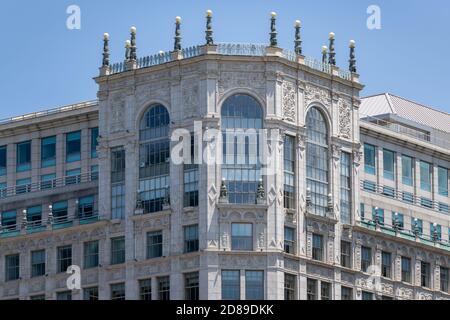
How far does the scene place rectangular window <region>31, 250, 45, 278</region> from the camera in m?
151

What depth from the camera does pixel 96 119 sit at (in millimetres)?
154125

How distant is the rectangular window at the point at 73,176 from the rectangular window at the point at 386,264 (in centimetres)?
2857

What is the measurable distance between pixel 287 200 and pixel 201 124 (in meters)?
9.62

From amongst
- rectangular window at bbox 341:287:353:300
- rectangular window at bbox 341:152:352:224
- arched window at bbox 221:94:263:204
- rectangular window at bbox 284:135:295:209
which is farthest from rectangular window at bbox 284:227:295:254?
rectangular window at bbox 341:152:352:224

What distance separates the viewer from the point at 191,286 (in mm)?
137750

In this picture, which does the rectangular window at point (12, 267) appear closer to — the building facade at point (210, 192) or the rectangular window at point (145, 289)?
the building facade at point (210, 192)

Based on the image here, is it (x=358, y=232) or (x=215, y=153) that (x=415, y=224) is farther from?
(x=215, y=153)

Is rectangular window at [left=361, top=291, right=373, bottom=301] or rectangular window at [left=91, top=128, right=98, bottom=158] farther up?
rectangular window at [left=91, top=128, right=98, bottom=158]

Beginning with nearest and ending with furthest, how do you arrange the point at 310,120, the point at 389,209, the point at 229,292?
the point at 229,292, the point at 310,120, the point at 389,209

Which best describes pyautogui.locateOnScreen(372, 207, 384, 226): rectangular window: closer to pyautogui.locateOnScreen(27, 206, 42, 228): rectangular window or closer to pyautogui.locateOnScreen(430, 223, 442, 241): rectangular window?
pyautogui.locateOnScreen(430, 223, 442, 241): rectangular window

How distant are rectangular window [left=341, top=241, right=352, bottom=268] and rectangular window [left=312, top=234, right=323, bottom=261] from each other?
11.9ft

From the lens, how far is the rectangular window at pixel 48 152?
157 m

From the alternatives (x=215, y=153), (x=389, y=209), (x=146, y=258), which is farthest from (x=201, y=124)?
(x=389, y=209)

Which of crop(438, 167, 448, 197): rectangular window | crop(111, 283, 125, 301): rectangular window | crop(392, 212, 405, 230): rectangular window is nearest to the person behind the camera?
crop(111, 283, 125, 301): rectangular window
